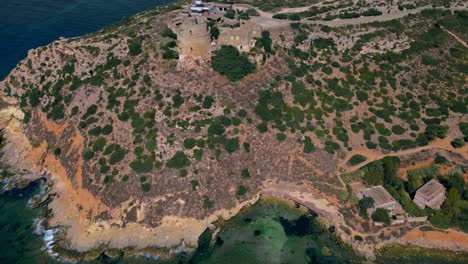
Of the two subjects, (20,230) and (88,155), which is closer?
(20,230)

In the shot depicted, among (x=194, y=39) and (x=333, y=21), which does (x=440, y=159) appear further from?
(x=194, y=39)

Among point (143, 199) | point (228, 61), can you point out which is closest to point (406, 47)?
point (228, 61)

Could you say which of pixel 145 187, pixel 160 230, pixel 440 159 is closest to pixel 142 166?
pixel 145 187

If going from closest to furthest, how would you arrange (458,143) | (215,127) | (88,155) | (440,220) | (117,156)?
(440,220) < (117,156) < (88,155) < (458,143) < (215,127)

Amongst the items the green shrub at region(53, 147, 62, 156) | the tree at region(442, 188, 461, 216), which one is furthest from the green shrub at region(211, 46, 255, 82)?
the tree at region(442, 188, 461, 216)

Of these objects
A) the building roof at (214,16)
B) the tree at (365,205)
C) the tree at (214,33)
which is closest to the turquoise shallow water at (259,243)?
the tree at (365,205)

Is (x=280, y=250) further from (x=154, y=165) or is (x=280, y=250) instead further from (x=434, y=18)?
(x=434, y=18)
